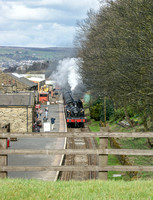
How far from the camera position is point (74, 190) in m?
5.98

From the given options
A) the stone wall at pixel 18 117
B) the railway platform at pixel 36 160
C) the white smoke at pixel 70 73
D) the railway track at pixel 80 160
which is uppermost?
the white smoke at pixel 70 73

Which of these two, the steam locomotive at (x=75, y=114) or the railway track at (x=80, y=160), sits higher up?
the steam locomotive at (x=75, y=114)

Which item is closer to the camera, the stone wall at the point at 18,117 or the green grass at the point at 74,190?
the green grass at the point at 74,190

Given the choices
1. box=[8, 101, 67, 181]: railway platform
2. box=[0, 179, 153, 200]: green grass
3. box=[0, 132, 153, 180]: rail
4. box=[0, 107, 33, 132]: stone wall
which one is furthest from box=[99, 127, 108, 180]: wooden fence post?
box=[0, 107, 33, 132]: stone wall

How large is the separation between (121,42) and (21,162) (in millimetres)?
10237

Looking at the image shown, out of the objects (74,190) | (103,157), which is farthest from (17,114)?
(74,190)

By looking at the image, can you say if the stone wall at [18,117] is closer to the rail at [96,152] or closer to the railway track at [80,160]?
the railway track at [80,160]

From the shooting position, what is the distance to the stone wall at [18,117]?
125 ft

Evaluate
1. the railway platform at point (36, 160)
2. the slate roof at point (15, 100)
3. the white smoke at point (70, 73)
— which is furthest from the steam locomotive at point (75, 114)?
the railway platform at point (36, 160)

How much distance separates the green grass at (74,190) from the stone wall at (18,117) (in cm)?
3176

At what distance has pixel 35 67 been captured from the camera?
179m

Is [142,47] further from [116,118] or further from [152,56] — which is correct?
[116,118]

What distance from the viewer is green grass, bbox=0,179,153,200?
18.6 feet

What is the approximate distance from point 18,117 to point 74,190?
33.0 m
